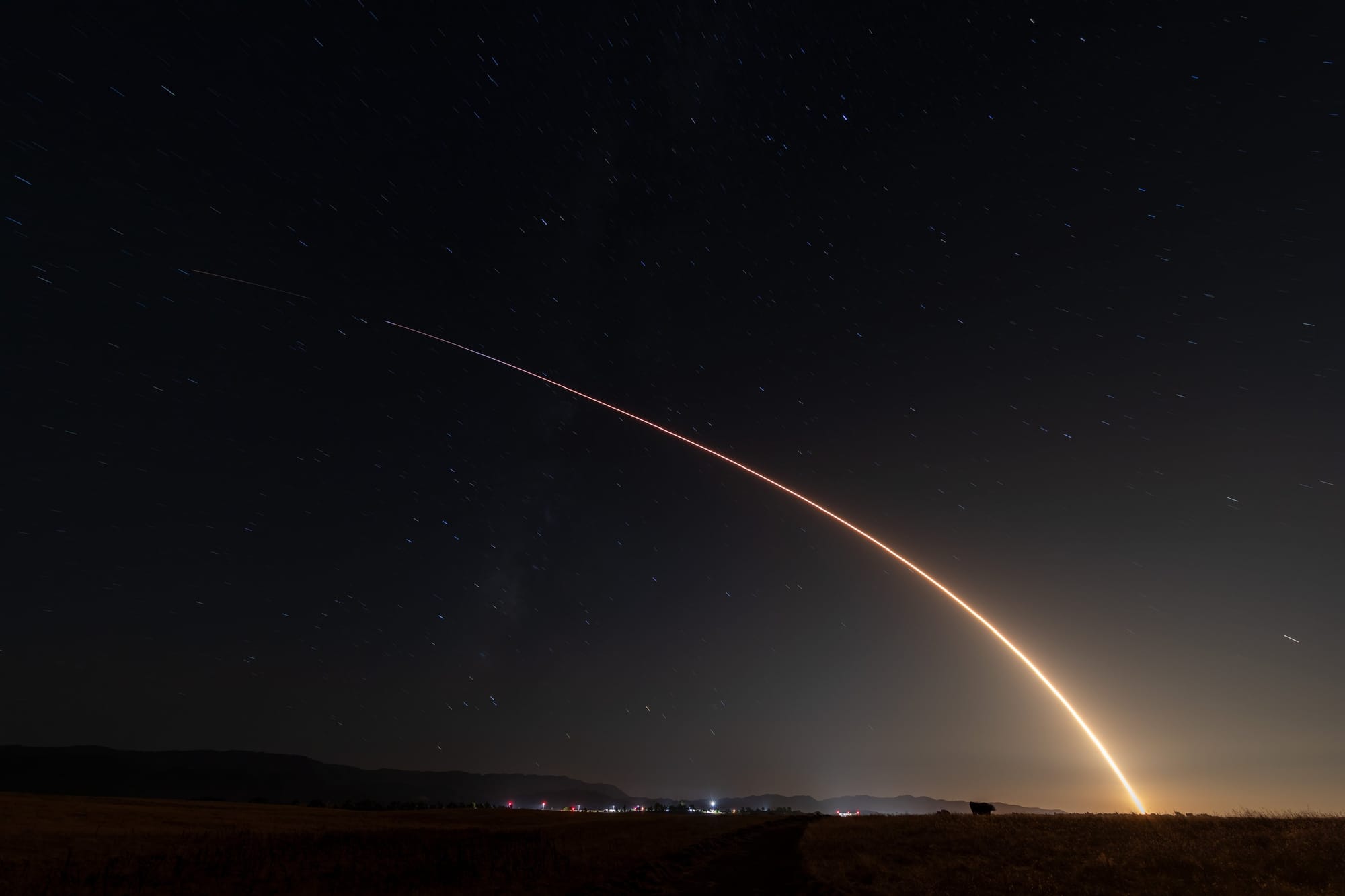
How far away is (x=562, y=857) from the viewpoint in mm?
20812

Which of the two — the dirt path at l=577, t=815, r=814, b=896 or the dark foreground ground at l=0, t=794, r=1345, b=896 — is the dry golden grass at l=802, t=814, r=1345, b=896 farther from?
the dirt path at l=577, t=815, r=814, b=896

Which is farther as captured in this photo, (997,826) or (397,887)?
(997,826)

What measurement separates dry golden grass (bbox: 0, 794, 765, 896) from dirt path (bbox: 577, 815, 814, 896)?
0.84 m

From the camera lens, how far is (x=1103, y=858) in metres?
17.1

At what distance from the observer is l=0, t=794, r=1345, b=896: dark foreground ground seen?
15148 mm

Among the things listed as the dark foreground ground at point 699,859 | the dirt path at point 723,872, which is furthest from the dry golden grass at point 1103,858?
the dirt path at point 723,872

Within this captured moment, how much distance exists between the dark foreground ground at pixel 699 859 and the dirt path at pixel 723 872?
0.33ft

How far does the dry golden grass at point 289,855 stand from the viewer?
16.8 meters

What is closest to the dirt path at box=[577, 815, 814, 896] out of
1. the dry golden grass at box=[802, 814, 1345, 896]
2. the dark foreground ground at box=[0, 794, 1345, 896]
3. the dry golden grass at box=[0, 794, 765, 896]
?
the dark foreground ground at box=[0, 794, 1345, 896]

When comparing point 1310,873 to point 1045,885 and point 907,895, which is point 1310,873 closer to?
point 1045,885

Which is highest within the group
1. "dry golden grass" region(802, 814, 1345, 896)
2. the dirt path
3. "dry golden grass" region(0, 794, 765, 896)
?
"dry golden grass" region(802, 814, 1345, 896)

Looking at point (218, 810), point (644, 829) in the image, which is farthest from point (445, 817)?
point (644, 829)

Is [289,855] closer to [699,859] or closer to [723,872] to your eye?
[699,859]

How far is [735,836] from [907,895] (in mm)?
19318
